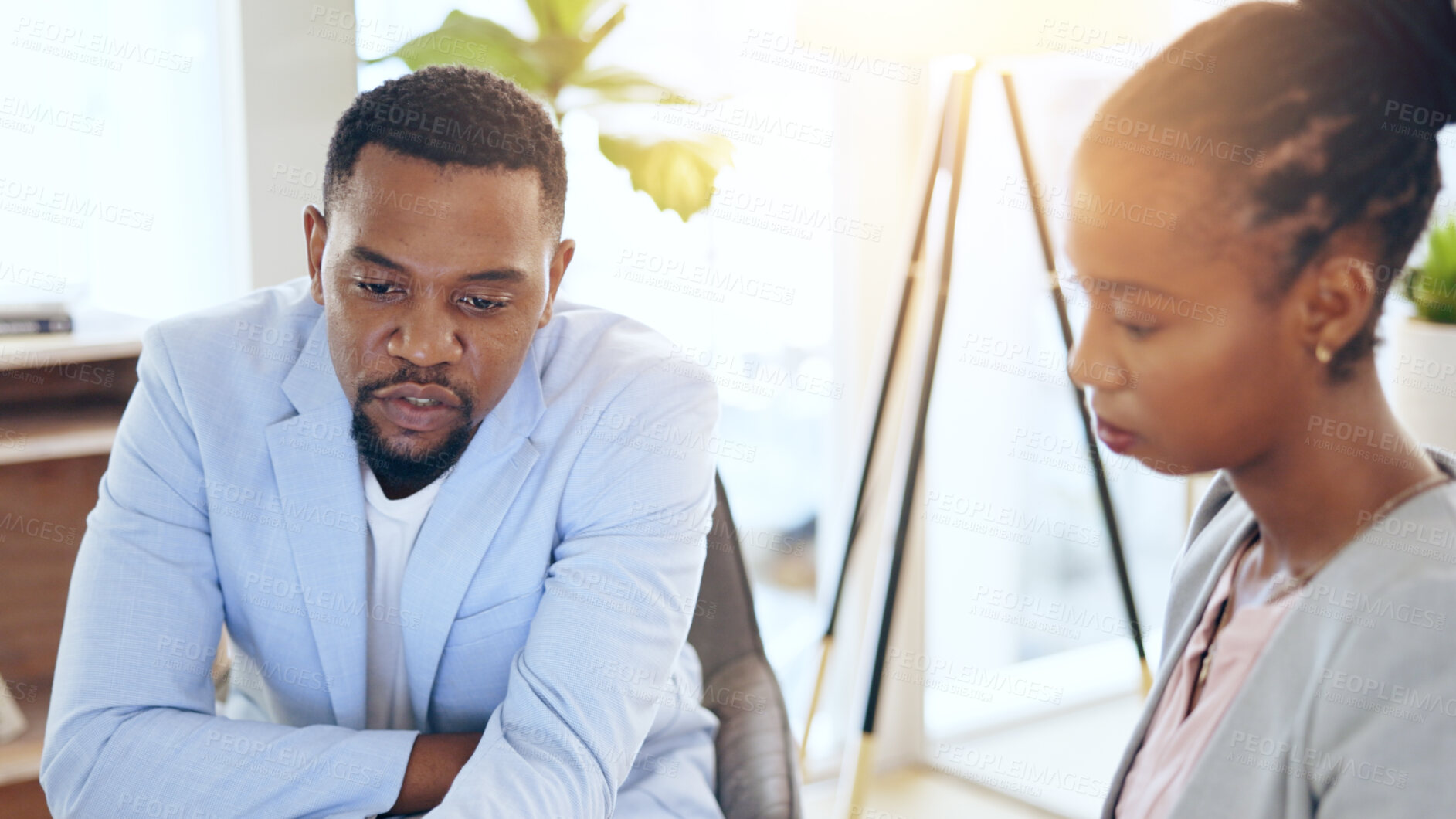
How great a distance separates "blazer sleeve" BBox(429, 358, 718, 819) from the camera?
1.30 m

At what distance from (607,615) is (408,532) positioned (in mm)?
325

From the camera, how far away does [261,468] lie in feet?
4.86

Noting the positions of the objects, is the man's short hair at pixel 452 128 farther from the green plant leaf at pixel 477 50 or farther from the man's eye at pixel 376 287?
the green plant leaf at pixel 477 50

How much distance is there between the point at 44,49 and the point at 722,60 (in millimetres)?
1337

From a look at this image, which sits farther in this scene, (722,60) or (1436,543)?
(722,60)

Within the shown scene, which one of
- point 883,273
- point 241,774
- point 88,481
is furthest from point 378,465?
point 883,273

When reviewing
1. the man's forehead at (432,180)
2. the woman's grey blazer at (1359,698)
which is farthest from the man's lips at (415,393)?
the woman's grey blazer at (1359,698)

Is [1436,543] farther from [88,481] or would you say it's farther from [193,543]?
[88,481]

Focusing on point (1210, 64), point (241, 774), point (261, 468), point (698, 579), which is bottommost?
point (241, 774)

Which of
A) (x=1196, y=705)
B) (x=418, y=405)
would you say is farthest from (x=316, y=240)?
(x=1196, y=705)

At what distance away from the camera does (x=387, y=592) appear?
1515mm

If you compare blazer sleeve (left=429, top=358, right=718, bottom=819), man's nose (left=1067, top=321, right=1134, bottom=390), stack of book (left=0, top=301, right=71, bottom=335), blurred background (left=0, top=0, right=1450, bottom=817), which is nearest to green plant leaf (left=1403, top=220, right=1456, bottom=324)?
blurred background (left=0, top=0, right=1450, bottom=817)

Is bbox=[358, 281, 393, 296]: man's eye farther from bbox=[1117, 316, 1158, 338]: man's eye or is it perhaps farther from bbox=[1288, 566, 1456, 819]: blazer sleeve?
bbox=[1288, 566, 1456, 819]: blazer sleeve

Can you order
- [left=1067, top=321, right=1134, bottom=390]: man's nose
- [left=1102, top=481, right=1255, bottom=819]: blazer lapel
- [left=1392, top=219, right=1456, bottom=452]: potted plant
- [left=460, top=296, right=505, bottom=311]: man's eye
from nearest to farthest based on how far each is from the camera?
[left=1067, top=321, right=1134, bottom=390]: man's nose, [left=1102, top=481, right=1255, bottom=819]: blazer lapel, [left=1392, top=219, right=1456, bottom=452]: potted plant, [left=460, top=296, right=505, bottom=311]: man's eye
